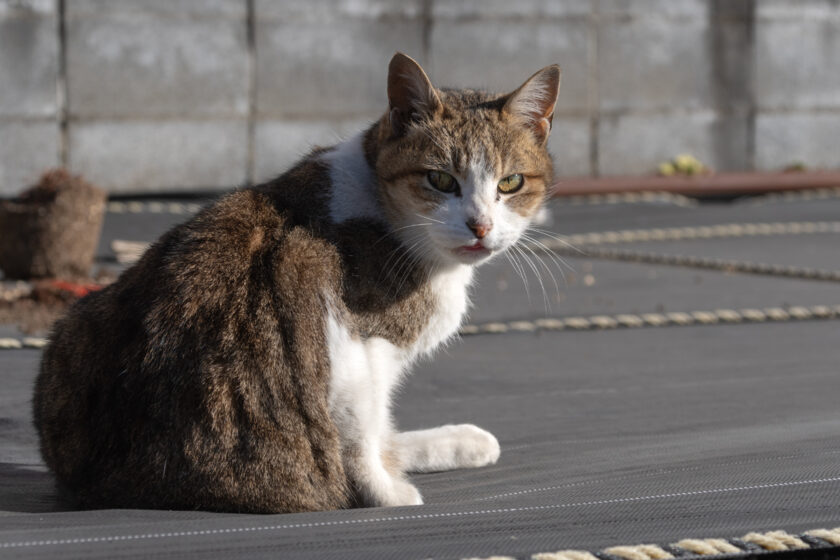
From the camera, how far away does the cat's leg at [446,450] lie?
2.16 metres

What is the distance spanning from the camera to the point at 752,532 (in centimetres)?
164

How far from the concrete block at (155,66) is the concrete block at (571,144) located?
1.81m

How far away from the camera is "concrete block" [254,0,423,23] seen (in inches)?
242

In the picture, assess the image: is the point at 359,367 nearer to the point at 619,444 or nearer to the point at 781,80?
the point at 619,444

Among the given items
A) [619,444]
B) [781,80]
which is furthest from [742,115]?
[619,444]

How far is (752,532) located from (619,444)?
687 millimetres

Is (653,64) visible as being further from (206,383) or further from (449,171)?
(206,383)

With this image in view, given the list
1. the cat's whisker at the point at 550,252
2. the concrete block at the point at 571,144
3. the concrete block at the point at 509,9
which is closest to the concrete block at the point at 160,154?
the concrete block at the point at 509,9

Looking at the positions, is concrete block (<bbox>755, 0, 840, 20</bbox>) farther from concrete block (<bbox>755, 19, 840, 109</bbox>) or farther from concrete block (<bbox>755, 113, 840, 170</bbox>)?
concrete block (<bbox>755, 113, 840, 170</bbox>)

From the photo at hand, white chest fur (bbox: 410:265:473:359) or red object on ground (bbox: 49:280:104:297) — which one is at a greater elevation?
white chest fur (bbox: 410:265:473:359)

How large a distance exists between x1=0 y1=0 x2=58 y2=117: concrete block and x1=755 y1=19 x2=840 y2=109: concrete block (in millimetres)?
4105

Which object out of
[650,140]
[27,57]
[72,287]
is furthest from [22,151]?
[650,140]

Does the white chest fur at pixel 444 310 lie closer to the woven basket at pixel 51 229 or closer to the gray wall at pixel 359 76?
the woven basket at pixel 51 229

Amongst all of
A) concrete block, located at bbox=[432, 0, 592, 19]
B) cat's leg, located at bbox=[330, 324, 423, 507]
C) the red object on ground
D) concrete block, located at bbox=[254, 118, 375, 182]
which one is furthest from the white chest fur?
concrete block, located at bbox=[432, 0, 592, 19]
